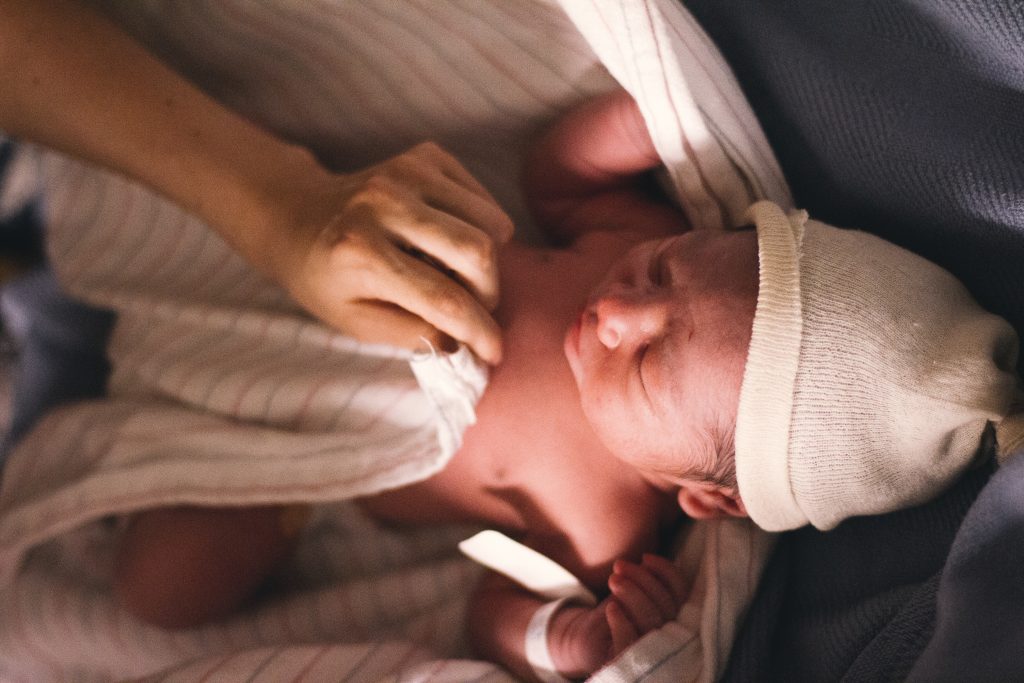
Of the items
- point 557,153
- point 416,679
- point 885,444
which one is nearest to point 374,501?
point 416,679

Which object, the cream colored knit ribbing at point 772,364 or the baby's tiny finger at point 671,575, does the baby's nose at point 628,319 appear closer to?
the cream colored knit ribbing at point 772,364

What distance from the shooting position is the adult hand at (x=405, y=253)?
808 mm

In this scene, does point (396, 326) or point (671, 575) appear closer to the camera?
point (396, 326)

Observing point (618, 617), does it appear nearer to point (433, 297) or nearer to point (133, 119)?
point (433, 297)

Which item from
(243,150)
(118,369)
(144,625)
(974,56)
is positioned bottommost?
(144,625)

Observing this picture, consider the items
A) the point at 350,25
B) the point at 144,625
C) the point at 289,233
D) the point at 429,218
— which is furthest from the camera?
the point at 144,625

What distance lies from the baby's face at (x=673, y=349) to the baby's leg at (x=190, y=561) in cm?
57

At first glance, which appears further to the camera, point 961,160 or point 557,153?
point 557,153

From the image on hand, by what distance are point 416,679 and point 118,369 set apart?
722mm

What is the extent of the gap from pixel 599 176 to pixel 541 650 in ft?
2.19

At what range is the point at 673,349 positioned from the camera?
2.96 ft

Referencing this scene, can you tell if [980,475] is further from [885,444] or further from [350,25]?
[350,25]

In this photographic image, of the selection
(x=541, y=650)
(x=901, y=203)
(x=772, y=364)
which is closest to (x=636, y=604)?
(x=541, y=650)

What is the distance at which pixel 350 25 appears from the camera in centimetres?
103
